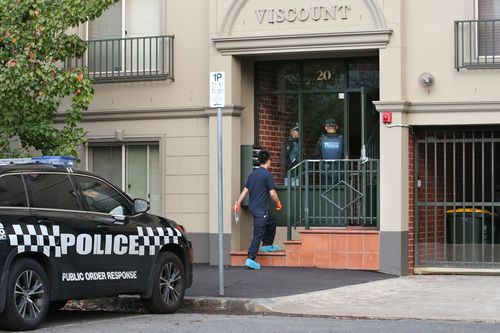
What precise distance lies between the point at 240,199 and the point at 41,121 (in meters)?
Answer: 3.32

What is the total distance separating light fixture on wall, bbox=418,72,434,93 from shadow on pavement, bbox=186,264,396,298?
9.57 feet

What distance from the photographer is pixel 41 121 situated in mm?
13773

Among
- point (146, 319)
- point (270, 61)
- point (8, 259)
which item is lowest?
point (146, 319)

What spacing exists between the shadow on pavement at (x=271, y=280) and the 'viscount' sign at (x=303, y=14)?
152 inches

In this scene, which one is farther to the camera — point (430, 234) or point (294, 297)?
point (430, 234)

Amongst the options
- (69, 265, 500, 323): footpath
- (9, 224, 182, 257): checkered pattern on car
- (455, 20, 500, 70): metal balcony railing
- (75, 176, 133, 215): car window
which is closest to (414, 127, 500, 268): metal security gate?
(69, 265, 500, 323): footpath

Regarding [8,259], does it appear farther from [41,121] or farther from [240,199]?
[240,199]

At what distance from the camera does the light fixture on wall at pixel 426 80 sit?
15.0m

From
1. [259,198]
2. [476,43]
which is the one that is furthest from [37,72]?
[476,43]

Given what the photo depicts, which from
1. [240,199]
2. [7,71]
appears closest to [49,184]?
[7,71]

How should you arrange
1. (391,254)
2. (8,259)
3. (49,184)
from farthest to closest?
1. (391,254)
2. (49,184)
3. (8,259)

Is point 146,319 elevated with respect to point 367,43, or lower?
lower

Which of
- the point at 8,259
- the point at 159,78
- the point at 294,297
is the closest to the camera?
the point at 8,259

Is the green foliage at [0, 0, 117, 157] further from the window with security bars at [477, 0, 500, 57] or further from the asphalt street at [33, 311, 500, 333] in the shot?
the window with security bars at [477, 0, 500, 57]
